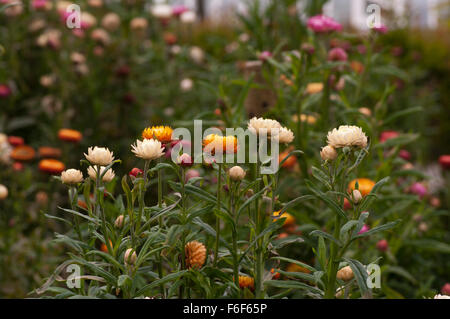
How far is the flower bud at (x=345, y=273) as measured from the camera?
4.20ft

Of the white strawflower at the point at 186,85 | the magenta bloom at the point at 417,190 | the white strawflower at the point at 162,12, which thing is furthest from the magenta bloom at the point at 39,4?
the magenta bloom at the point at 417,190

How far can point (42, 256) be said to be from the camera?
2479 mm

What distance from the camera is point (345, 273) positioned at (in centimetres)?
128

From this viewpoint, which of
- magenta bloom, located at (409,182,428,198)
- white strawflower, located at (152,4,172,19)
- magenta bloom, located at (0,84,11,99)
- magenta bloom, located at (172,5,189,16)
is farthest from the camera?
white strawflower, located at (152,4,172,19)

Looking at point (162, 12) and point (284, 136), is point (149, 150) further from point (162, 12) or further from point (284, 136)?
point (162, 12)

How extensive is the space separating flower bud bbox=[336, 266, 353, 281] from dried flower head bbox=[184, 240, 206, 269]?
0.33m

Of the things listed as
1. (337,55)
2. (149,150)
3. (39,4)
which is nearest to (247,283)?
(149,150)

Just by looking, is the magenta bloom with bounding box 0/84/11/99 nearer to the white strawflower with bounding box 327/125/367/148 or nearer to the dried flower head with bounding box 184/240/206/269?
the dried flower head with bounding box 184/240/206/269

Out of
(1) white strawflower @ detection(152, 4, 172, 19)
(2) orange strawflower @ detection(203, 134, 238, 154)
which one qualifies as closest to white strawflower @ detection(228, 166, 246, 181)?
(2) orange strawflower @ detection(203, 134, 238, 154)

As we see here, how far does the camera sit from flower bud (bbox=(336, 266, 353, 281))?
4.20 feet

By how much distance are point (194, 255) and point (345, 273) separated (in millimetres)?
365

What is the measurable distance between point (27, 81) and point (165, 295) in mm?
3050
